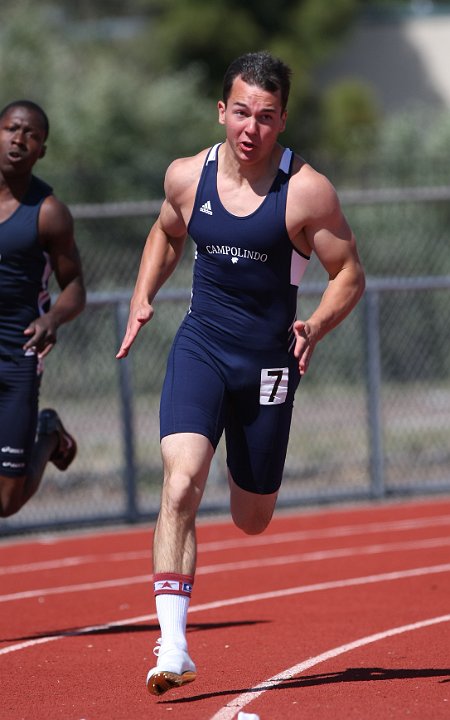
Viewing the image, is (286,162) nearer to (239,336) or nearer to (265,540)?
(239,336)

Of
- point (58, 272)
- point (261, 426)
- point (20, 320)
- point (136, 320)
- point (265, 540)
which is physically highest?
point (58, 272)

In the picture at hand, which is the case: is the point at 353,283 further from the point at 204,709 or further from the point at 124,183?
the point at 124,183

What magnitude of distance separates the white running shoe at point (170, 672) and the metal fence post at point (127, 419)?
270 inches

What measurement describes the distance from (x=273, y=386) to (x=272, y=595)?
3.09 m

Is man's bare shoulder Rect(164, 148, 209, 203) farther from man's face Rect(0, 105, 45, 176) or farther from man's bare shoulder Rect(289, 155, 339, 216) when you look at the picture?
man's face Rect(0, 105, 45, 176)

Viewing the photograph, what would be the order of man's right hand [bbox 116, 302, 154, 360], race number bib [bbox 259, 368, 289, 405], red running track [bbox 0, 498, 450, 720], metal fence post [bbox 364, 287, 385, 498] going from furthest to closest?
metal fence post [bbox 364, 287, 385, 498], race number bib [bbox 259, 368, 289, 405], man's right hand [bbox 116, 302, 154, 360], red running track [bbox 0, 498, 450, 720]

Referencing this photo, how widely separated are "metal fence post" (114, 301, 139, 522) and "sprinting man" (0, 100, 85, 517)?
4.59m

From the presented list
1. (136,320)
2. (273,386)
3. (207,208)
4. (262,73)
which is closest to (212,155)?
(207,208)

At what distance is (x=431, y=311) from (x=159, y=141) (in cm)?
1086

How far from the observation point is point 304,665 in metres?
6.69

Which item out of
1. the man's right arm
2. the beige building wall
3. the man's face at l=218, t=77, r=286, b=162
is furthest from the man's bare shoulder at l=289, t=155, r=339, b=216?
the beige building wall

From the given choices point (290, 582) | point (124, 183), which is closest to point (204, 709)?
point (290, 582)

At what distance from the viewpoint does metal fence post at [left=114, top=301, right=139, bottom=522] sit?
12.4 m

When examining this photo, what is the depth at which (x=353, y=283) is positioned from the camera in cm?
614
